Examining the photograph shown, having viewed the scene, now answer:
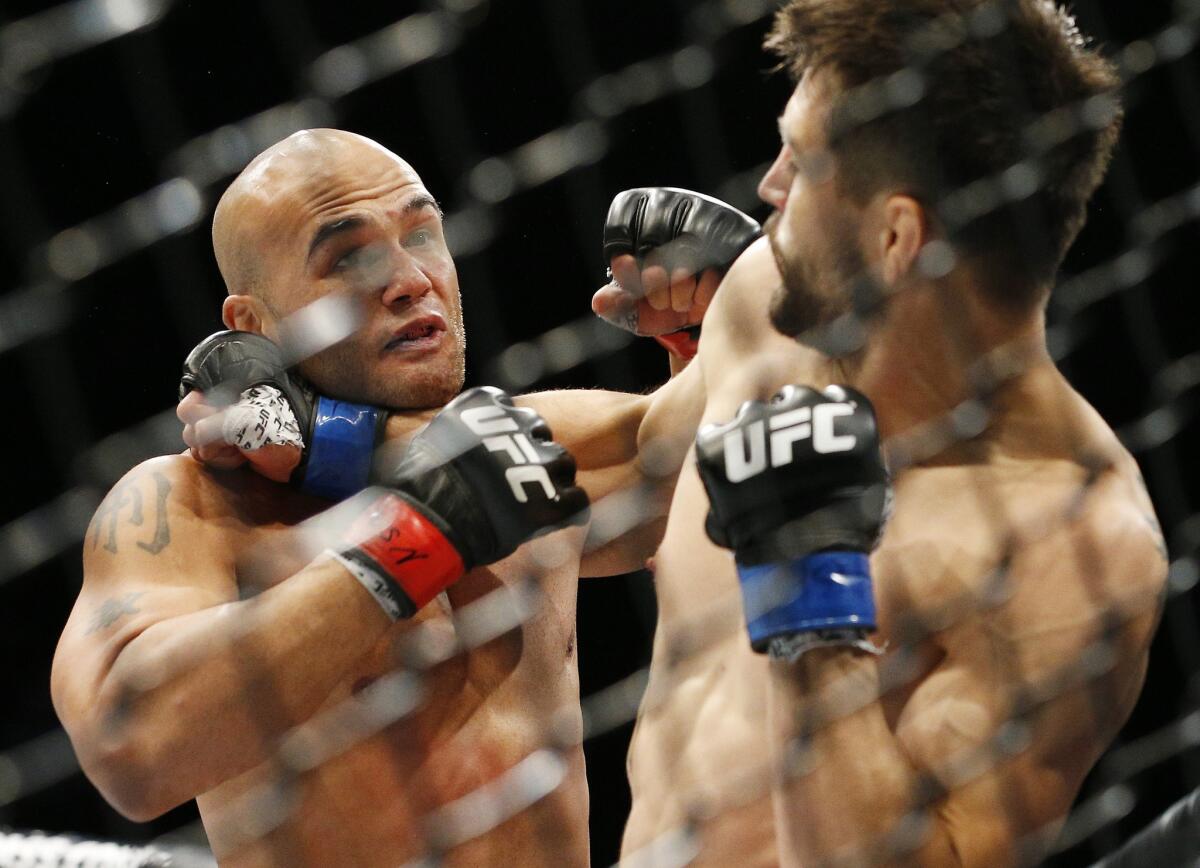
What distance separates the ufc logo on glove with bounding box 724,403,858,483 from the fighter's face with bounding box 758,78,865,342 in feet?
0.71

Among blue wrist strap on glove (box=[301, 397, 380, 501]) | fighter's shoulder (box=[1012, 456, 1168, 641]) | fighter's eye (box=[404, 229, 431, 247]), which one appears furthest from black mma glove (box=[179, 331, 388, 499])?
fighter's shoulder (box=[1012, 456, 1168, 641])

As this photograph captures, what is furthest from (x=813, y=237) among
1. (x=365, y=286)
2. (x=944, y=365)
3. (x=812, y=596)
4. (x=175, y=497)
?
(x=175, y=497)

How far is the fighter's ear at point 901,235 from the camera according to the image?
133 cm

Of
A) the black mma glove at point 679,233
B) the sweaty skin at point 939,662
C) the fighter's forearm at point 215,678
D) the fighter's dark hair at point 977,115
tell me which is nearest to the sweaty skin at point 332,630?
the fighter's forearm at point 215,678

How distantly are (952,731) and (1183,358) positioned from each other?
2261 mm

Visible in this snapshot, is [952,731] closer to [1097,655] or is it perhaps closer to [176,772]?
[1097,655]

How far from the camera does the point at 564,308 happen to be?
2639 mm

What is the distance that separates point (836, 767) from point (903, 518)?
Result: 0.28 metres

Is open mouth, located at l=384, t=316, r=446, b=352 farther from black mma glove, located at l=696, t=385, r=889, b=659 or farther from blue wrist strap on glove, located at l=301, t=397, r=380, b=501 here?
black mma glove, located at l=696, t=385, r=889, b=659

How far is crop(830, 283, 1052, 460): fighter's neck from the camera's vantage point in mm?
1372

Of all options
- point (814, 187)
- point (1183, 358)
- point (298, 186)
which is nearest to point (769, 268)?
point (814, 187)

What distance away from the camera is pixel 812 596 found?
1136 millimetres

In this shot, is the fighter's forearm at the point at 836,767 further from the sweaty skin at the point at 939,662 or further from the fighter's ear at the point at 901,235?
the fighter's ear at the point at 901,235

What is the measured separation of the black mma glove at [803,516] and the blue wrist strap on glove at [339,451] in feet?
2.03
